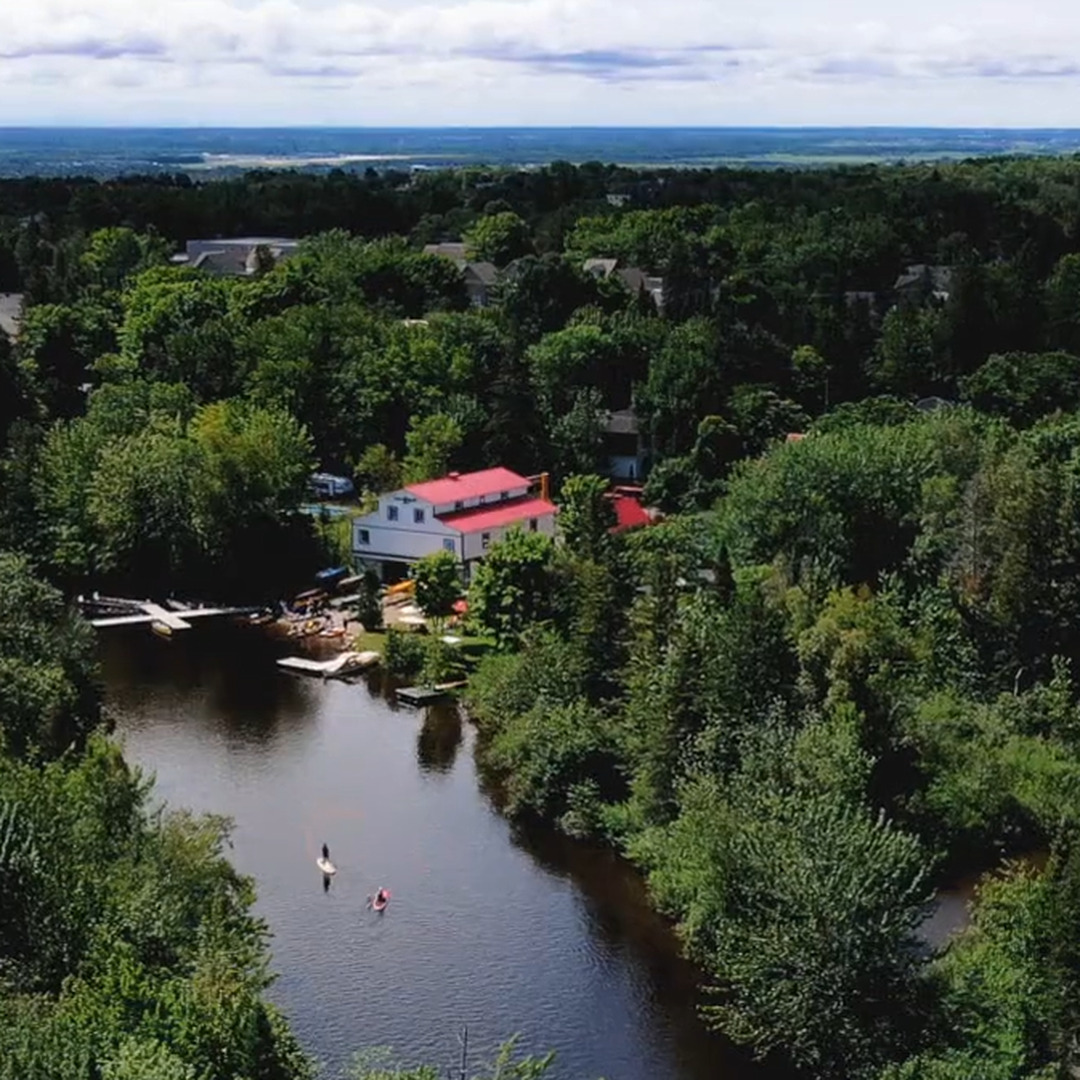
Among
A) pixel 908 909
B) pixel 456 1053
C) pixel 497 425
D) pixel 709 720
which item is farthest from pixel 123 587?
pixel 908 909

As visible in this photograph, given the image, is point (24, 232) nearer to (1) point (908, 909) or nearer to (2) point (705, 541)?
(2) point (705, 541)

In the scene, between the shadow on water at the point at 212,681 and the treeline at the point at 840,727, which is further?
the shadow on water at the point at 212,681

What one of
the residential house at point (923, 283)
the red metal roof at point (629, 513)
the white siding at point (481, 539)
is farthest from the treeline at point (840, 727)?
the residential house at point (923, 283)

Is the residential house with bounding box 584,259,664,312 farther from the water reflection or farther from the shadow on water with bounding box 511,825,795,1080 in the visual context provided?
the shadow on water with bounding box 511,825,795,1080

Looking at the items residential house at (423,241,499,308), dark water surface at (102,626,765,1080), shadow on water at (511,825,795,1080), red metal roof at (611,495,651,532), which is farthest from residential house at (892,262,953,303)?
shadow on water at (511,825,795,1080)

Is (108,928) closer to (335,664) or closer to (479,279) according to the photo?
(335,664)

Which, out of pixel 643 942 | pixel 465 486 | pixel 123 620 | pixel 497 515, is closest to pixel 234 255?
pixel 465 486

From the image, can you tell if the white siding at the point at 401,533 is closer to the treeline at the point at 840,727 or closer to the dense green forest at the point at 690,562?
the dense green forest at the point at 690,562
